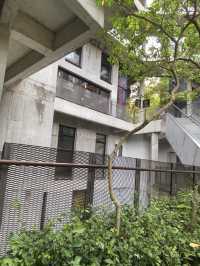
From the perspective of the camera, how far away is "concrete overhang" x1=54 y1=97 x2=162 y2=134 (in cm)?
1079

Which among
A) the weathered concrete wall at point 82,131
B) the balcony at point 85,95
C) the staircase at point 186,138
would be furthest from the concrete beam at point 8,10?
the staircase at point 186,138

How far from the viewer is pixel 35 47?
4.53 m

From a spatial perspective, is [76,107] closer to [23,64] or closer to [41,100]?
[41,100]

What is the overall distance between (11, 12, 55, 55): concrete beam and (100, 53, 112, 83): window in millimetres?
11032

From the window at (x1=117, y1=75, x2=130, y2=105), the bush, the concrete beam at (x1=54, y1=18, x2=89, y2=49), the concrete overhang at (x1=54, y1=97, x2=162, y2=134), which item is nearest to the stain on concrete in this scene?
the concrete overhang at (x1=54, y1=97, x2=162, y2=134)

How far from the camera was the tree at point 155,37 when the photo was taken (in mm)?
4473

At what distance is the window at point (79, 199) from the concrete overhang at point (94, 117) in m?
7.51

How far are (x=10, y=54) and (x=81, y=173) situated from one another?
393 centimetres

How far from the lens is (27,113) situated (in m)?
7.91

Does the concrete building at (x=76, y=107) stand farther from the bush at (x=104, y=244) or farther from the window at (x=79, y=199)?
the bush at (x=104, y=244)

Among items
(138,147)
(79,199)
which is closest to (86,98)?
(138,147)

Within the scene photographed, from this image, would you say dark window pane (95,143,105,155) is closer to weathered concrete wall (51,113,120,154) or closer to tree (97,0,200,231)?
weathered concrete wall (51,113,120,154)

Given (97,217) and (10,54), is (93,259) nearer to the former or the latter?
(97,217)

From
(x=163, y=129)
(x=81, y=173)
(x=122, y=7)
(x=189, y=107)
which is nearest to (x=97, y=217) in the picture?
(x=81, y=173)
